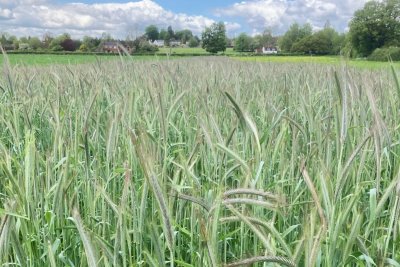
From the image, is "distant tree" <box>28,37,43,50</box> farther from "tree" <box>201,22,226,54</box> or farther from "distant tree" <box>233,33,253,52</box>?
"distant tree" <box>233,33,253,52</box>

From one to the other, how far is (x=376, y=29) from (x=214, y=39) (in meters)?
27.7

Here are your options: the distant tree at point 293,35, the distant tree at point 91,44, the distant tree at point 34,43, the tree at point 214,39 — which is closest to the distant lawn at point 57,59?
the distant tree at point 91,44

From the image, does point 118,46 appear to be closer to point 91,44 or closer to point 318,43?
point 91,44

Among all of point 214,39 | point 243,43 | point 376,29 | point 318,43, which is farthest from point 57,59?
point 243,43

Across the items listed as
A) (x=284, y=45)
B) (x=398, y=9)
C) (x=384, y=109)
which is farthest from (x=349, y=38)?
(x=384, y=109)

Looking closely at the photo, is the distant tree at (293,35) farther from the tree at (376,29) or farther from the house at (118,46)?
the house at (118,46)

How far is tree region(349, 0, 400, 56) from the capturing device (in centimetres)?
5306

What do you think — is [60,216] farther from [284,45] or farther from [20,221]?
[284,45]

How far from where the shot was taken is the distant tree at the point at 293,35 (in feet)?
241

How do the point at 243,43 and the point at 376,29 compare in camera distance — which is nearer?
the point at 376,29

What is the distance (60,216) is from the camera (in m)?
1.04

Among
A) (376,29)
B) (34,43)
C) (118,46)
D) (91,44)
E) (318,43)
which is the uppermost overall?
(376,29)

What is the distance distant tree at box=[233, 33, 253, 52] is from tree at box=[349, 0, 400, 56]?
25325mm

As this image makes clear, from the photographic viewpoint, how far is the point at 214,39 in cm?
7231
